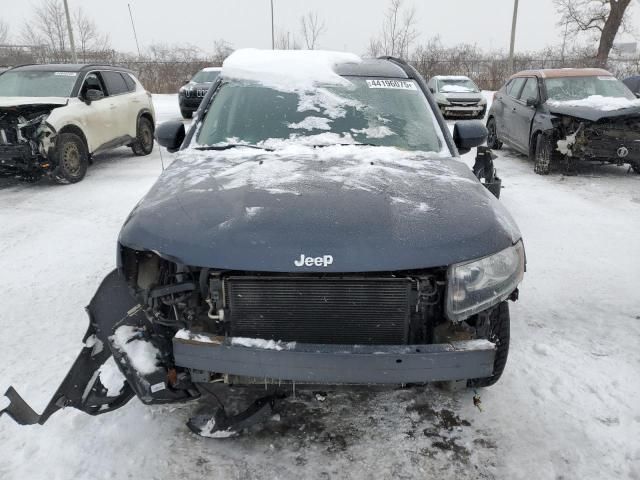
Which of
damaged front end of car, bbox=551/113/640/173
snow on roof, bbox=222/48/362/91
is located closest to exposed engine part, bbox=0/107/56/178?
snow on roof, bbox=222/48/362/91

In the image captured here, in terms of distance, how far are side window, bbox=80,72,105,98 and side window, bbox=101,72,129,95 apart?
0.17 meters

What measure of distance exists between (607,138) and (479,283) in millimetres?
6796

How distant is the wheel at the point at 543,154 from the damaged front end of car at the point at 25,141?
7585 mm

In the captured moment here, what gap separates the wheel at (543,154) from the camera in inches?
317

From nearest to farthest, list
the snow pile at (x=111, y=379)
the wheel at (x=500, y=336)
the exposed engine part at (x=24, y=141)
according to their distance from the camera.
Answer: the snow pile at (x=111, y=379) < the wheel at (x=500, y=336) < the exposed engine part at (x=24, y=141)

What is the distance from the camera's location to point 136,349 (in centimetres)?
215

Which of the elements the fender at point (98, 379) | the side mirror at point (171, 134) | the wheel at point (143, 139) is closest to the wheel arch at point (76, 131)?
the wheel at point (143, 139)

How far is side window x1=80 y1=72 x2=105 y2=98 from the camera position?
8039mm

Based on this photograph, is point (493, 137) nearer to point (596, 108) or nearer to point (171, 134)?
point (596, 108)

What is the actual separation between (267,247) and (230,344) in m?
0.42

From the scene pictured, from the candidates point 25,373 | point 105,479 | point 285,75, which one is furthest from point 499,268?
point 25,373

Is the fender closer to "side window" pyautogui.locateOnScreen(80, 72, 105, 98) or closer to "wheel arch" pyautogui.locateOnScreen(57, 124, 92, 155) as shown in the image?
"wheel arch" pyautogui.locateOnScreen(57, 124, 92, 155)

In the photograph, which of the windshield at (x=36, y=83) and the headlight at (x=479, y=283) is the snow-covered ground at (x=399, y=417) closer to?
the headlight at (x=479, y=283)

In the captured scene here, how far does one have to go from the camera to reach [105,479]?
7.05ft
